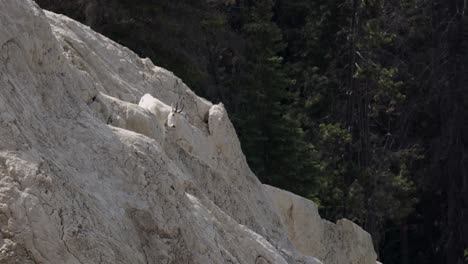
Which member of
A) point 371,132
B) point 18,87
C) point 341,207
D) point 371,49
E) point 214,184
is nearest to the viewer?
point 18,87

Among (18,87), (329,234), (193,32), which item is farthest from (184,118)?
(193,32)

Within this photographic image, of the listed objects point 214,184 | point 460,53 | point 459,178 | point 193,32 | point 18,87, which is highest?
point 18,87

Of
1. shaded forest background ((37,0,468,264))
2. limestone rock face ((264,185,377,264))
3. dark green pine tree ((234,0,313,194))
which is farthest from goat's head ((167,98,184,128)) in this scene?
dark green pine tree ((234,0,313,194))

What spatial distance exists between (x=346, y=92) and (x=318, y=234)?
59.6ft

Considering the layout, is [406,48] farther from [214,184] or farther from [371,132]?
[214,184]

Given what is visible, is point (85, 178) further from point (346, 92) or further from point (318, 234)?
point (346, 92)

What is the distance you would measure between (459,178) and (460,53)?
3.44m

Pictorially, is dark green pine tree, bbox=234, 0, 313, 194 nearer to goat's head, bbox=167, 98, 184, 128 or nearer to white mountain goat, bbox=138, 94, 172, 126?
goat's head, bbox=167, 98, 184, 128

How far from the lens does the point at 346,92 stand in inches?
1271

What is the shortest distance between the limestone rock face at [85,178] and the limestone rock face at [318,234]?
3603 millimetres

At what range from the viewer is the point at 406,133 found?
111 feet

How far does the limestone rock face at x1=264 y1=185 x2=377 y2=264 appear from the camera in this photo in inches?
533

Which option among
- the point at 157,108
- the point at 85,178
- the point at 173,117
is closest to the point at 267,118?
the point at 173,117

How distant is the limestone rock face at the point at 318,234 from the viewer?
1354 centimetres
